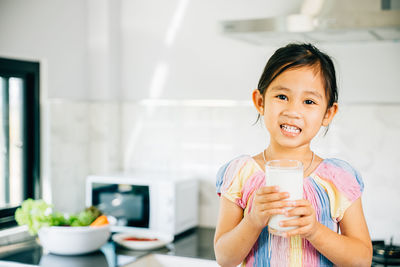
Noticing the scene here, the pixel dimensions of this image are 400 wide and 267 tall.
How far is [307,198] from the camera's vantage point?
1.08 meters

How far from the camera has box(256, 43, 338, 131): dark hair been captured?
108cm

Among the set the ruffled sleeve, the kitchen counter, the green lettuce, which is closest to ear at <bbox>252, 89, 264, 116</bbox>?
the ruffled sleeve

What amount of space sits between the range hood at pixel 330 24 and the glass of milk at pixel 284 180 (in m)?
1.20

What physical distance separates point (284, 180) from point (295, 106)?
18 centimetres

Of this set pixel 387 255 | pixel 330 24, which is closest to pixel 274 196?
pixel 330 24

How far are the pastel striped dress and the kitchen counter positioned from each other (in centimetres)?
125

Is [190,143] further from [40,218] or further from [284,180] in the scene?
[284,180]

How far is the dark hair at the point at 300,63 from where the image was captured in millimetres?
1081

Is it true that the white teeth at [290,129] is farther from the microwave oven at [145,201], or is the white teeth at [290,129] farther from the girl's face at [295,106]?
the microwave oven at [145,201]

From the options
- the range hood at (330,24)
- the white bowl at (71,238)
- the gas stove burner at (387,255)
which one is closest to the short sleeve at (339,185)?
the range hood at (330,24)

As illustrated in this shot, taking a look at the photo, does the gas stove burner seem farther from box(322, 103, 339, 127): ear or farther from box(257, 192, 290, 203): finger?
box(257, 192, 290, 203): finger

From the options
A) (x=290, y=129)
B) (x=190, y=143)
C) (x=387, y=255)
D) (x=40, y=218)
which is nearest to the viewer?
(x=290, y=129)

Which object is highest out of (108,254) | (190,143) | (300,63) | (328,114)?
(300,63)

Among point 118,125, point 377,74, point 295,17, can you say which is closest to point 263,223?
point 295,17
